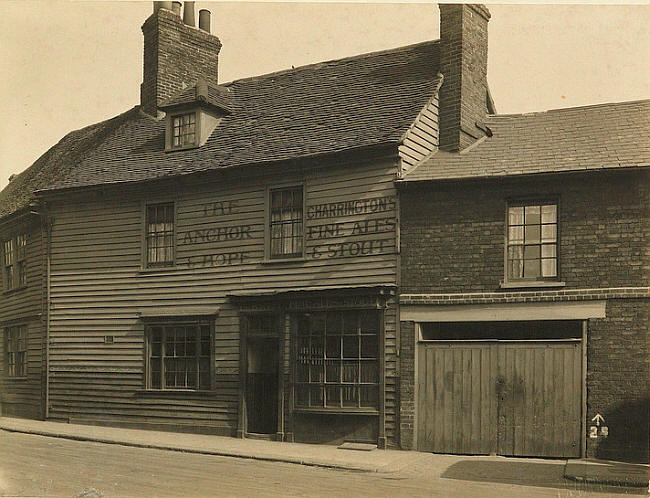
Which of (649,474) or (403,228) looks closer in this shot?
(649,474)

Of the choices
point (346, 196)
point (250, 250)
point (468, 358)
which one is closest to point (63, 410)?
point (250, 250)

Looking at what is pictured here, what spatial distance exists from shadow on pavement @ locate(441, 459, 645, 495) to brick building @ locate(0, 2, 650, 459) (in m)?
1.01

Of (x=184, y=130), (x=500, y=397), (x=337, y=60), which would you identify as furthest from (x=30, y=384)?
(x=500, y=397)

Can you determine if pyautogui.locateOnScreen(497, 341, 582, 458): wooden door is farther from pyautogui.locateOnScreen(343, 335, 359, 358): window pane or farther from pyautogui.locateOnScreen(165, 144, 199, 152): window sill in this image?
pyautogui.locateOnScreen(165, 144, 199, 152): window sill

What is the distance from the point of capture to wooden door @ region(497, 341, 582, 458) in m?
15.4

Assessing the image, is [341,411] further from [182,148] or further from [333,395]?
[182,148]

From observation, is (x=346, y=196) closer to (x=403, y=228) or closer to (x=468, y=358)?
(x=403, y=228)

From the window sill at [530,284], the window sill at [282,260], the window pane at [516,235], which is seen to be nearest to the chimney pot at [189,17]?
the window sill at [282,260]

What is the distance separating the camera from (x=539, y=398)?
1561cm

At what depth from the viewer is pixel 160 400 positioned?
1956 centimetres

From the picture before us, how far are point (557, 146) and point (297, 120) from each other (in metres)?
5.84

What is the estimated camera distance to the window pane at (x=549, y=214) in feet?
52.3

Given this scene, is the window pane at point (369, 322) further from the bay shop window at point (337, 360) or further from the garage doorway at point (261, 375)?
the garage doorway at point (261, 375)

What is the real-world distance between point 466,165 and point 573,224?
240 cm
